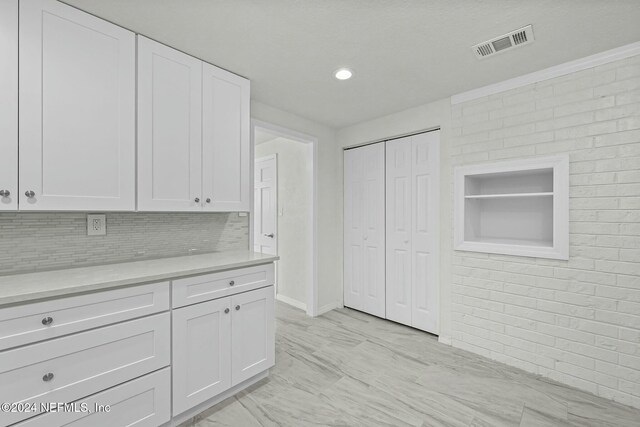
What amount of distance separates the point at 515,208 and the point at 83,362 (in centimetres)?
332

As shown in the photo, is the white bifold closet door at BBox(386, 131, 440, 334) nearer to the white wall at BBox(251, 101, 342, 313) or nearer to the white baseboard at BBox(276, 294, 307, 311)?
the white wall at BBox(251, 101, 342, 313)

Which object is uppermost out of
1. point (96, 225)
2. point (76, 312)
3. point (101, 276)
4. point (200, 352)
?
point (96, 225)

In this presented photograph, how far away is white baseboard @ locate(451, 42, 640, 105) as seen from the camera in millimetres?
1940

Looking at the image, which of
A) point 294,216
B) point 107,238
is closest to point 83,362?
point 107,238

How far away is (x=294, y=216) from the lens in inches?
153

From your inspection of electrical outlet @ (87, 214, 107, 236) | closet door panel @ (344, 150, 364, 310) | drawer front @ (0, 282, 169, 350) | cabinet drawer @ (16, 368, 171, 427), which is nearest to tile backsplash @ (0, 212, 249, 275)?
electrical outlet @ (87, 214, 107, 236)

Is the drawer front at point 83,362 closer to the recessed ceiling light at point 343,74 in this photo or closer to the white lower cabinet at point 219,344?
the white lower cabinet at point 219,344

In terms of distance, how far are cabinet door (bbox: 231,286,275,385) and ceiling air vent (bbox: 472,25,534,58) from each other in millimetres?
2263

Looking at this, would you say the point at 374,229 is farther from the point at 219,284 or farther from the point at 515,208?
the point at 219,284

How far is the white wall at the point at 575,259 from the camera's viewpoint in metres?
1.94

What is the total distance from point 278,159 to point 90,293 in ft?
9.97

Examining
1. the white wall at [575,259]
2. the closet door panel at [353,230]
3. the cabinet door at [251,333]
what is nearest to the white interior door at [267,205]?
the closet door panel at [353,230]

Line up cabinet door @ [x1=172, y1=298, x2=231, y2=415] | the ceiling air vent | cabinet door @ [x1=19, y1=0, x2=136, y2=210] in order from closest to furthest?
cabinet door @ [x1=19, y1=0, x2=136, y2=210] → cabinet door @ [x1=172, y1=298, x2=231, y2=415] → the ceiling air vent

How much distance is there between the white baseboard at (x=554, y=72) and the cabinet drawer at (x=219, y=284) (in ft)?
7.77
